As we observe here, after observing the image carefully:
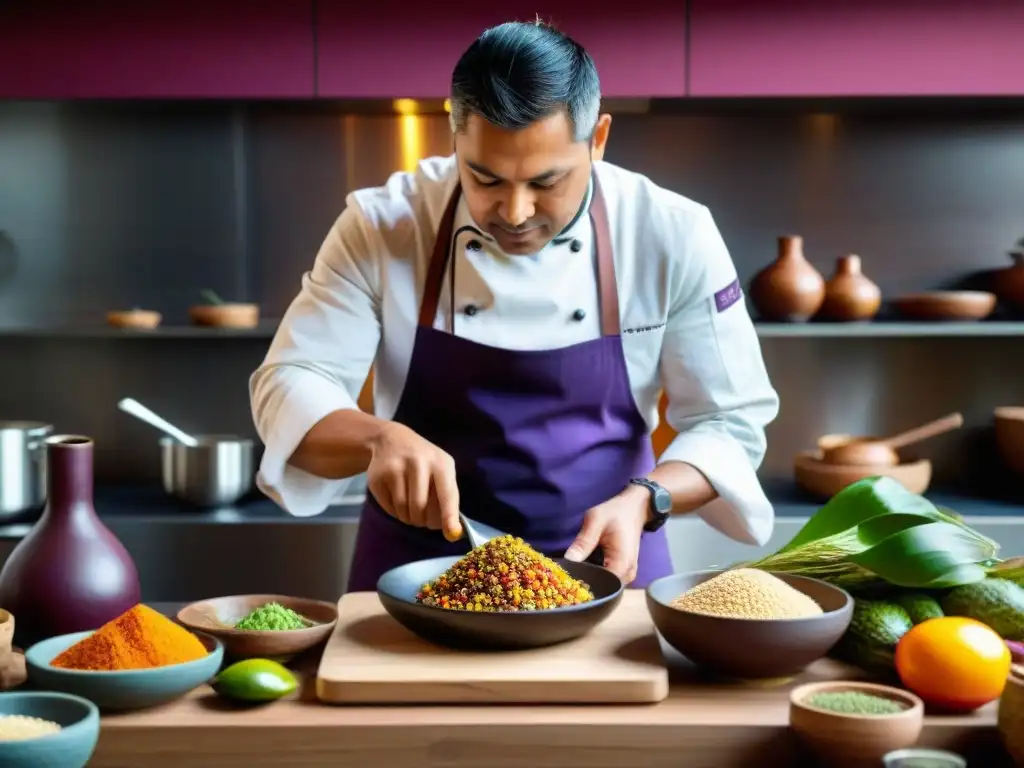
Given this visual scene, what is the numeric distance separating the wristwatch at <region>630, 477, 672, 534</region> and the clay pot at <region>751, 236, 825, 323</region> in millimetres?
1484

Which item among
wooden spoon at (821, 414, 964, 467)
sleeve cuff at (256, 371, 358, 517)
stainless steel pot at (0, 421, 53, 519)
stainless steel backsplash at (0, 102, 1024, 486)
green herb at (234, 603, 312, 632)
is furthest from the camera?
stainless steel backsplash at (0, 102, 1024, 486)

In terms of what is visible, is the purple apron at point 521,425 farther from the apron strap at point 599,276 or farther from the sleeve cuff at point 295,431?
the sleeve cuff at point 295,431

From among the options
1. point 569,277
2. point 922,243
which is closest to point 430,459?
point 569,277

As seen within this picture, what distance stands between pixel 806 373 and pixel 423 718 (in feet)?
7.99

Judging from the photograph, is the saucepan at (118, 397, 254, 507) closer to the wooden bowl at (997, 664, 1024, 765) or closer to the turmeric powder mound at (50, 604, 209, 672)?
the turmeric powder mound at (50, 604, 209, 672)

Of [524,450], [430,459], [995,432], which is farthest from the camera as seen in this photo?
[995,432]

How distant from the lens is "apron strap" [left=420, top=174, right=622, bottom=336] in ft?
6.36

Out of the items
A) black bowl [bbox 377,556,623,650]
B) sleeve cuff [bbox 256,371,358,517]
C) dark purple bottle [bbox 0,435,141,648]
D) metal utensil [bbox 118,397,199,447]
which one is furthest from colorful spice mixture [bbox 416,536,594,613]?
metal utensil [bbox 118,397,199,447]

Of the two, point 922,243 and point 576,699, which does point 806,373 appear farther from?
point 576,699

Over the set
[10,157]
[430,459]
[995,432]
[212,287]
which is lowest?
[995,432]

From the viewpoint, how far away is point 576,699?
46.1 inches

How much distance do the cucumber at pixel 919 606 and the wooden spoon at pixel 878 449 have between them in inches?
64.6

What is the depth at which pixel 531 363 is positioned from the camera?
189 cm

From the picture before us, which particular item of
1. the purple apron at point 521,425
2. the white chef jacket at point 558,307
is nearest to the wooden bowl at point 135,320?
the white chef jacket at point 558,307
